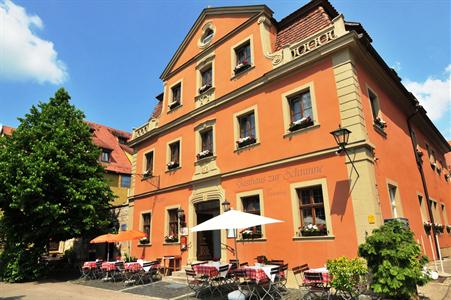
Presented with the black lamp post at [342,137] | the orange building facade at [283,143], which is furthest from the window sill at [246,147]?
the black lamp post at [342,137]

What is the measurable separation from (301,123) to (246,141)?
8.41ft

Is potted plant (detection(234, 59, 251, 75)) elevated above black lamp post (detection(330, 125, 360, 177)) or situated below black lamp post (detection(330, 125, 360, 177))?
above

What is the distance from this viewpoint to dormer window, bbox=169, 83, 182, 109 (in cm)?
1697

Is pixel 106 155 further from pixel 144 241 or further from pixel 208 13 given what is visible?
pixel 208 13

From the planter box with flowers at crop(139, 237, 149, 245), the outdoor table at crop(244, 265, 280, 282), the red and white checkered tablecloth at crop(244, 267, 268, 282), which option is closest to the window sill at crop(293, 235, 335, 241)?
the outdoor table at crop(244, 265, 280, 282)

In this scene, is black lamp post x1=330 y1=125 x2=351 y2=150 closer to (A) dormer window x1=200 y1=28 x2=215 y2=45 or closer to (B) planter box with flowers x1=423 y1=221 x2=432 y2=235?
(B) planter box with flowers x1=423 y1=221 x2=432 y2=235

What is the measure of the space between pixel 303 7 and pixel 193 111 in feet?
22.2

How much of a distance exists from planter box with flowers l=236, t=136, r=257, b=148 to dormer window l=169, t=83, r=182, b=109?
5744mm

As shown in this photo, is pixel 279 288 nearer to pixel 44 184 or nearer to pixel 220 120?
pixel 220 120

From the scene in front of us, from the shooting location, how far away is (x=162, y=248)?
49.2ft

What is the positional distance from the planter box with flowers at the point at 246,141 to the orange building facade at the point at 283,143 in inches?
1.9

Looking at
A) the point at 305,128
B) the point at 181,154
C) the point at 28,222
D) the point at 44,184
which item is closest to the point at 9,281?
the point at 28,222

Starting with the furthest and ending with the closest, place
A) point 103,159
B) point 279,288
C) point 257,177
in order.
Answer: point 103,159
point 257,177
point 279,288

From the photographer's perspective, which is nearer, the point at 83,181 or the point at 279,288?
the point at 279,288
